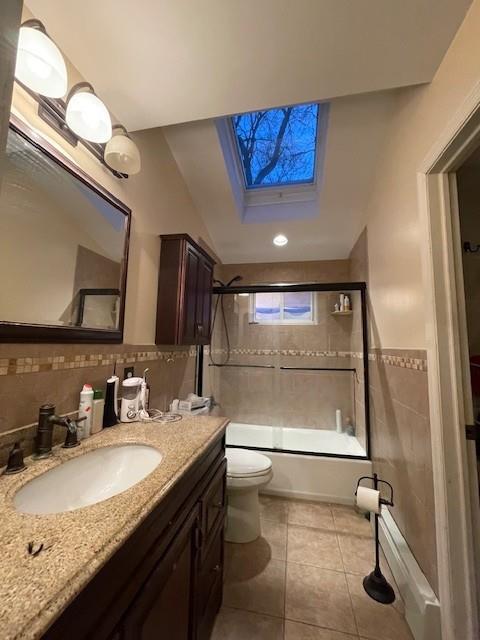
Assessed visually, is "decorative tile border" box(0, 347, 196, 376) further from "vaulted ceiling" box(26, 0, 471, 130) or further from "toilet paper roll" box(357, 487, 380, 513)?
"toilet paper roll" box(357, 487, 380, 513)

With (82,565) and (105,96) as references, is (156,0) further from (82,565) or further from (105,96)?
(82,565)

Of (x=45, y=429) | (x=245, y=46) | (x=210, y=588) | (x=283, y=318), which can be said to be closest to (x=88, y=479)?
(x=45, y=429)

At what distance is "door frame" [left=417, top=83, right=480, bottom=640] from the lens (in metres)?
1.02

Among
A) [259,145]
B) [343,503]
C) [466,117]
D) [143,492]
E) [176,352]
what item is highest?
[259,145]

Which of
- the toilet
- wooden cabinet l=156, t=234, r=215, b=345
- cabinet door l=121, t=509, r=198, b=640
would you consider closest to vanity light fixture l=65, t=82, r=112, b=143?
wooden cabinet l=156, t=234, r=215, b=345

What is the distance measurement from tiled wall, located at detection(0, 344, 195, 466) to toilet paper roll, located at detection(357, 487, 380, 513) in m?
1.48

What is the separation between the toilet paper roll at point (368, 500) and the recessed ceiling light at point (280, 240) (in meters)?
2.31

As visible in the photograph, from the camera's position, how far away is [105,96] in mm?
1359

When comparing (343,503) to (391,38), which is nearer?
(391,38)

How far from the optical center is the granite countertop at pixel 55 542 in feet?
1.24

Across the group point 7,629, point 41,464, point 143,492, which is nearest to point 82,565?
point 7,629

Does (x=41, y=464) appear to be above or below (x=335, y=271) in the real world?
below

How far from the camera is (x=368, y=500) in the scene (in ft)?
5.08

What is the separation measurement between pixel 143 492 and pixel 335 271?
2980mm
